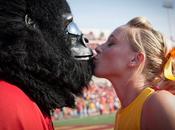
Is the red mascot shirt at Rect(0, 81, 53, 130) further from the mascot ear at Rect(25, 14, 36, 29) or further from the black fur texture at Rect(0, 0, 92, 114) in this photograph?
the mascot ear at Rect(25, 14, 36, 29)

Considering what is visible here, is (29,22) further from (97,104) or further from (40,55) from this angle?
(97,104)

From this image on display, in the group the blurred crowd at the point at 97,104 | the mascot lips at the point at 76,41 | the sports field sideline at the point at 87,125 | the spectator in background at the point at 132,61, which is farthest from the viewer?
the blurred crowd at the point at 97,104

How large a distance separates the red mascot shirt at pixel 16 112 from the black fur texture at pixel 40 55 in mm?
132

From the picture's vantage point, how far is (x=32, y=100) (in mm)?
1778

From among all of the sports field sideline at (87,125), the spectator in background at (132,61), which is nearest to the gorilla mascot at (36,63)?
the spectator in background at (132,61)

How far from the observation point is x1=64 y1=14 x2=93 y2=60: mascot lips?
2.08m

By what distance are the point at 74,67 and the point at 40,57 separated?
0.24 metres

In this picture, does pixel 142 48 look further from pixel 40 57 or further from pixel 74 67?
pixel 40 57

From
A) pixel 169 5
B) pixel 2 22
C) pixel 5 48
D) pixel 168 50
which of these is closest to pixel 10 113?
pixel 5 48

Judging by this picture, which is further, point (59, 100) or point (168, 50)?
point (168, 50)

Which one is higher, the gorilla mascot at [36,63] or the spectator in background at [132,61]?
the gorilla mascot at [36,63]

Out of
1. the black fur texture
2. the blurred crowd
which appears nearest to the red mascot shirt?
the black fur texture

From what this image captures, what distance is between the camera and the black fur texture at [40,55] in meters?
1.77

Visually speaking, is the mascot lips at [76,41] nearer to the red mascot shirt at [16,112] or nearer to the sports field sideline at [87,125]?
the red mascot shirt at [16,112]
